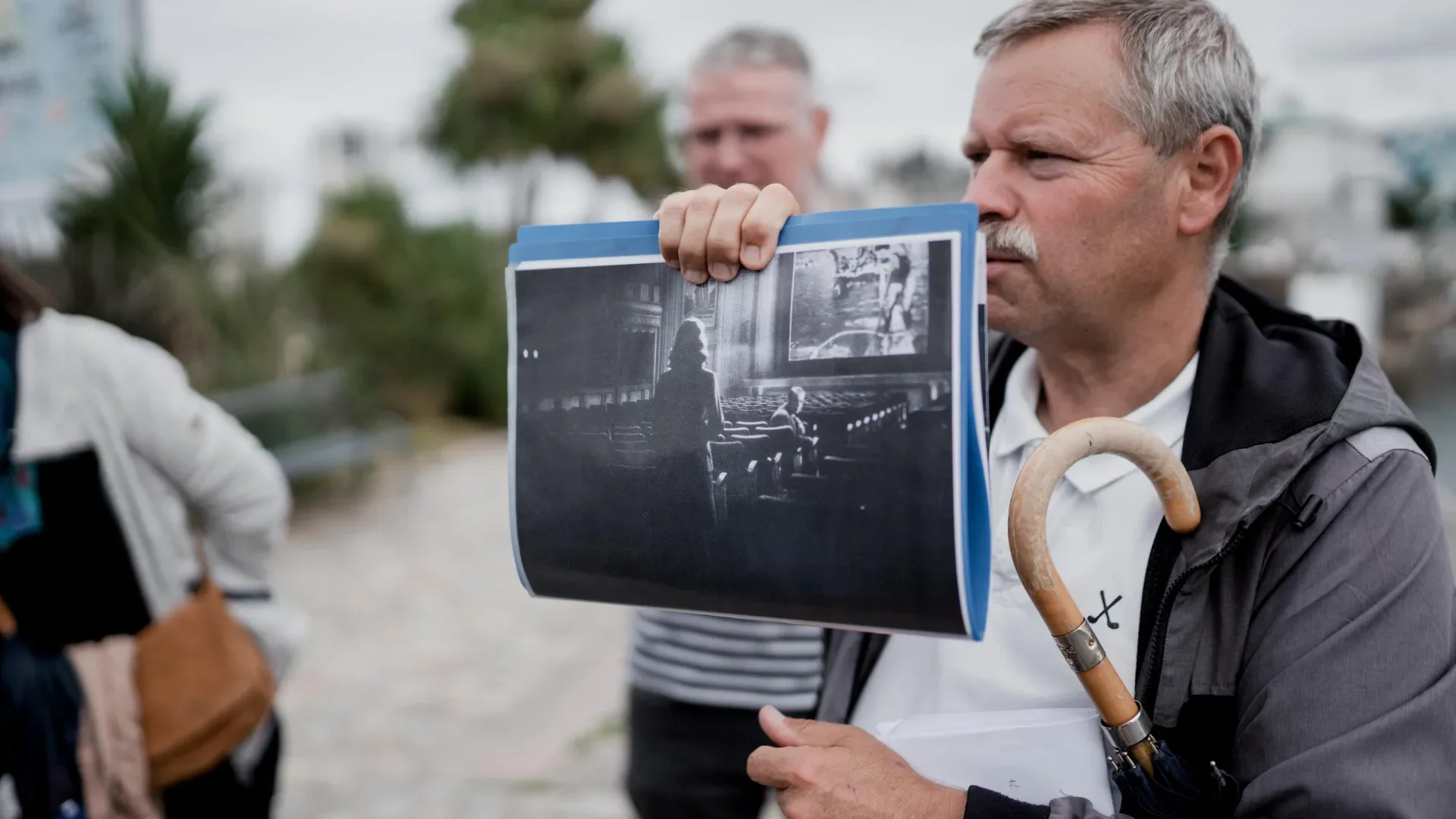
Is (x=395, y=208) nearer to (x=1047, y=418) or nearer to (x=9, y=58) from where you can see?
(x=9, y=58)

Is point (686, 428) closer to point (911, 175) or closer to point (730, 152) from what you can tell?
point (730, 152)

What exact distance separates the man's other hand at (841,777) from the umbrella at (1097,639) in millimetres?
160

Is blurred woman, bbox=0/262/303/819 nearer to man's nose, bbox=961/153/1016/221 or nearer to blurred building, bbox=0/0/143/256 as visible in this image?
man's nose, bbox=961/153/1016/221

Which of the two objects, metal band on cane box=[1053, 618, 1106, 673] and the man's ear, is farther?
the man's ear

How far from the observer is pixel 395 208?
13.9 m

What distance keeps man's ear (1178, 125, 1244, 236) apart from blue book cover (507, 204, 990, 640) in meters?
0.43

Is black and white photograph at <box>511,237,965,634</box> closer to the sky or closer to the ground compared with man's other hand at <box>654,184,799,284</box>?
closer to the ground

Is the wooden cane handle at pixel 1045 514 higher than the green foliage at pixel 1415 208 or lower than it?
lower

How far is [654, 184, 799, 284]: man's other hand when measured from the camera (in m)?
0.99

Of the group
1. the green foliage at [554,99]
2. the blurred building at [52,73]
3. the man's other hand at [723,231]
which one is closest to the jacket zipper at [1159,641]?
the man's other hand at [723,231]

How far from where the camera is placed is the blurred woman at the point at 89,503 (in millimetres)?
1991

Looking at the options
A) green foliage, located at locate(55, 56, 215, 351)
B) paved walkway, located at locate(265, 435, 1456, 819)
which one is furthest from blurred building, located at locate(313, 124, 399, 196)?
paved walkway, located at locate(265, 435, 1456, 819)

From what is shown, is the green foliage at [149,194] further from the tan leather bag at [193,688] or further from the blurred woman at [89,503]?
the tan leather bag at [193,688]

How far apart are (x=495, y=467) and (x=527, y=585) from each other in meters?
9.81
